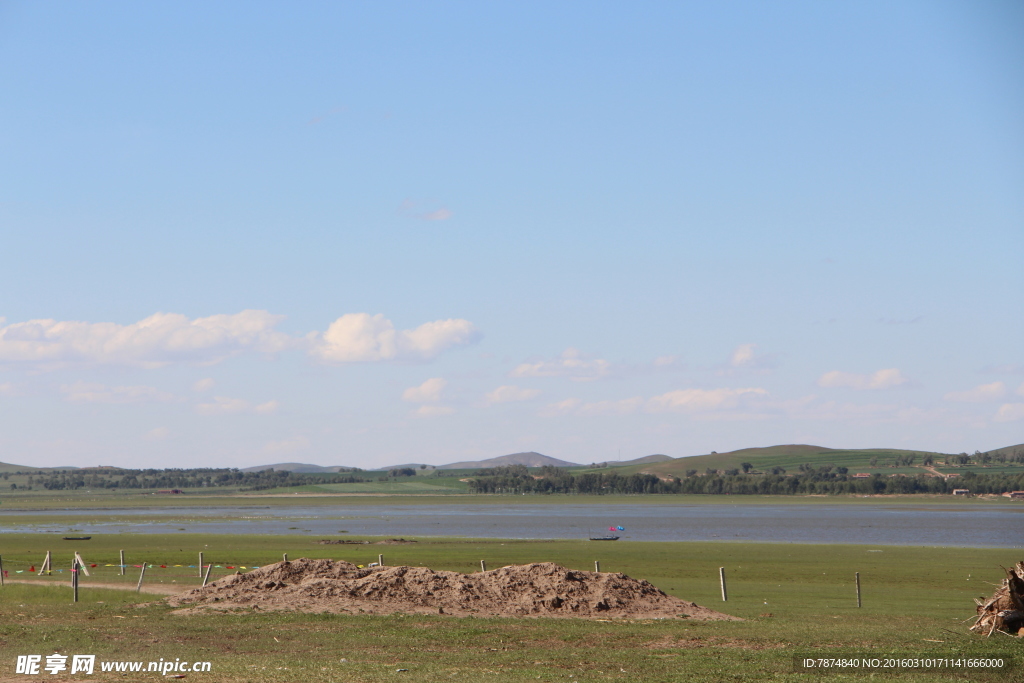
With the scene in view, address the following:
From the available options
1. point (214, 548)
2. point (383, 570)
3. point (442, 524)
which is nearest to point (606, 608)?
point (383, 570)

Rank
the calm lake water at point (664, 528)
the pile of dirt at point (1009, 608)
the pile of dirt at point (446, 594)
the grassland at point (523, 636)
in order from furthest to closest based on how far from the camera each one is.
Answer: the calm lake water at point (664, 528), the pile of dirt at point (446, 594), the pile of dirt at point (1009, 608), the grassland at point (523, 636)

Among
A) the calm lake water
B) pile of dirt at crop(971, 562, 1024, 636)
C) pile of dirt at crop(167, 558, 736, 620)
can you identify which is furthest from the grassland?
the calm lake water

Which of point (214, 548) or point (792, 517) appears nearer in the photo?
point (214, 548)

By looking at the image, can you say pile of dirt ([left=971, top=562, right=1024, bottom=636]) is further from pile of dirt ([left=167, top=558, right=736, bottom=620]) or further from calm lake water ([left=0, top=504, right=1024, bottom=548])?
calm lake water ([left=0, top=504, right=1024, bottom=548])

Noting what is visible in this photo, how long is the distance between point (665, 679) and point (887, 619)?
50.4ft

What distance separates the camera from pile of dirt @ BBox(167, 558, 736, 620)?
97.6 ft

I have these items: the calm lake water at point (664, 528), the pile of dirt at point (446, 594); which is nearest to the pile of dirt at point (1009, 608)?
the pile of dirt at point (446, 594)

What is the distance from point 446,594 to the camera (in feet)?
102

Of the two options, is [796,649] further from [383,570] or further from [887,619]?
[383,570]

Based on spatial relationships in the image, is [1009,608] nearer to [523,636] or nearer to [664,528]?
[523,636]

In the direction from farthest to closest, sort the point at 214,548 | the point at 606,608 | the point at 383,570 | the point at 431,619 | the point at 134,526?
the point at 134,526 → the point at 214,548 → the point at 383,570 → the point at 606,608 → the point at 431,619

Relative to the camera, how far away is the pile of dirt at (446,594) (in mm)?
29750

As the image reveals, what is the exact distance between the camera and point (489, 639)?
78.1ft

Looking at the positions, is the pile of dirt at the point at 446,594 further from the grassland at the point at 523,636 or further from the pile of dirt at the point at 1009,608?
the pile of dirt at the point at 1009,608
